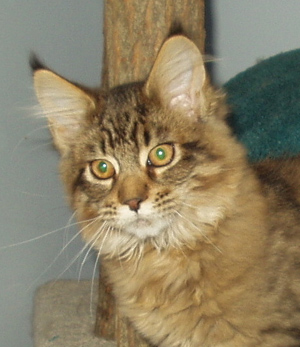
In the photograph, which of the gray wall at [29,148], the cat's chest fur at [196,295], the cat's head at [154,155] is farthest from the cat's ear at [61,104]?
the gray wall at [29,148]

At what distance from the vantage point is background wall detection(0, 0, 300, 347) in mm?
2717

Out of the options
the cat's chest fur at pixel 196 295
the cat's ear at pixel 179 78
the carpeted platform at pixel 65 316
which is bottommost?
the carpeted platform at pixel 65 316

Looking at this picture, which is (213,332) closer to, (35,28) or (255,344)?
(255,344)

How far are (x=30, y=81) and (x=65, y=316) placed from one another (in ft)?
3.18

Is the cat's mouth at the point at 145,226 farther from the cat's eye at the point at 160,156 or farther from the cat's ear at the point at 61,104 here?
the cat's ear at the point at 61,104

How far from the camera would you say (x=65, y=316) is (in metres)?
2.61

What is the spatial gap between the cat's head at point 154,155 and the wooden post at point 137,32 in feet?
0.77

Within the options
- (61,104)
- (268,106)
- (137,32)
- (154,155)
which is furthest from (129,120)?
(268,106)

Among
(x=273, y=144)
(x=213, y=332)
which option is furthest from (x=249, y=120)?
(x=213, y=332)

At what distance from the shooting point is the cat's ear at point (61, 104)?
178 centimetres

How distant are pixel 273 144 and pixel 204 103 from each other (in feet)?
2.29

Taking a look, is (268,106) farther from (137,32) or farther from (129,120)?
(129,120)

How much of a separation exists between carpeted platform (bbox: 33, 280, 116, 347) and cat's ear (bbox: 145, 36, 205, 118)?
1067 mm

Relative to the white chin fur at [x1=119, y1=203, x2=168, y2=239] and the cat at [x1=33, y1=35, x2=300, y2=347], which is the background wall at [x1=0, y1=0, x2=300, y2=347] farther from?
the white chin fur at [x1=119, y1=203, x2=168, y2=239]
